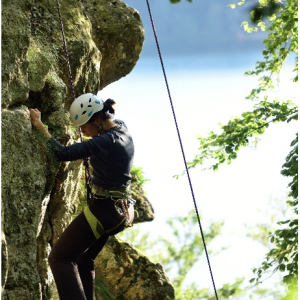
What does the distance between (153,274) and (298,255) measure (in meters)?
2.28

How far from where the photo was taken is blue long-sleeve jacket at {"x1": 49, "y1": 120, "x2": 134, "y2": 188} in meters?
4.52

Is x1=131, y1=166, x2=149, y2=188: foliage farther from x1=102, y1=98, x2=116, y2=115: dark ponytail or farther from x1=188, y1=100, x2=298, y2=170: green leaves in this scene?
x1=102, y1=98, x2=116, y2=115: dark ponytail

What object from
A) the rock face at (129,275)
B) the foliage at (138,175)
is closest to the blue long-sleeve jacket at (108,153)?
the rock face at (129,275)

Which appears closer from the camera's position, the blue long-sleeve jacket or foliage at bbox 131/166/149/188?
the blue long-sleeve jacket

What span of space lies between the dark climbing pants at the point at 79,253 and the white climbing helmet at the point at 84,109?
2.67 feet

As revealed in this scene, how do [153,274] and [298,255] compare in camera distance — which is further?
[153,274]

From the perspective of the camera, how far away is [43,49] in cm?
554

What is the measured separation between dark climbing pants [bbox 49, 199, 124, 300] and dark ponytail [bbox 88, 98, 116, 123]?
0.81 m

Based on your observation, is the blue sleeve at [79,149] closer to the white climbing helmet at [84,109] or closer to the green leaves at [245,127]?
the white climbing helmet at [84,109]

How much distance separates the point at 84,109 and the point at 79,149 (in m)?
0.53

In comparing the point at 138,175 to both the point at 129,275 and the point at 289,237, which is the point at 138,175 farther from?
the point at 289,237

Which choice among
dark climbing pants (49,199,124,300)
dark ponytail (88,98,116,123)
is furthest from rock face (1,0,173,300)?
dark ponytail (88,98,116,123)

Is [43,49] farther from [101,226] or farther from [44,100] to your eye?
[101,226]

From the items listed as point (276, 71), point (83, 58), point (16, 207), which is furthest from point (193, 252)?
point (16, 207)
